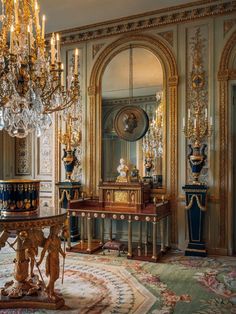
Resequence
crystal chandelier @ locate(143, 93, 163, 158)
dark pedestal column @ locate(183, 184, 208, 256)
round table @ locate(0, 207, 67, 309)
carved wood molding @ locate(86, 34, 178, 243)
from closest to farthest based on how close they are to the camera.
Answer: round table @ locate(0, 207, 67, 309) → dark pedestal column @ locate(183, 184, 208, 256) → carved wood molding @ locate(86, 34, 178, 243) → crystal chandelier @ locate(143, 93, 163, 158)

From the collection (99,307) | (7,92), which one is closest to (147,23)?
(7,92)

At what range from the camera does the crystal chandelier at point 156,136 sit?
18.0 feet

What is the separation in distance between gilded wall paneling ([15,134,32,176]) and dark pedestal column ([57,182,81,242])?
126cm

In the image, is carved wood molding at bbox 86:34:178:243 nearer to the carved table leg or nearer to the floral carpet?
the floral carpet

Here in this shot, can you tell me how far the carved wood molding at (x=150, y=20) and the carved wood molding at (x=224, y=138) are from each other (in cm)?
52

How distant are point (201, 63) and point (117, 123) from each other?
1.70 m

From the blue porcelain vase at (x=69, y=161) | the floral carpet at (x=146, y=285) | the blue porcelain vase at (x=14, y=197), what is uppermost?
the blue porcelain vase at (x=69, y=161)

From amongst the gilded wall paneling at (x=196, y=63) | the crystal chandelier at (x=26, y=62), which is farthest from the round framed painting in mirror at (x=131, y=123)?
the crystal chandelier at (x=26, y=62)

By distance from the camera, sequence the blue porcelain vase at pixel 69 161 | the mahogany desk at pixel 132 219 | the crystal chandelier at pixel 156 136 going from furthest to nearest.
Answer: the blue porcelain vase at pixel 69 161 → the crystal chandelier at pixel 156 136 → the mahogany desk at pixel 132 219

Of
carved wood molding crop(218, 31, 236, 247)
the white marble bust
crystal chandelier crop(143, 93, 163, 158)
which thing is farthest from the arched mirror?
carved wood molding crop(218, 31, 236, 247)

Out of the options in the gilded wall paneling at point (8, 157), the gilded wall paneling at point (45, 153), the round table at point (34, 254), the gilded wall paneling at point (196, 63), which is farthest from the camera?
the gilded wall paneling at point (8, 157)

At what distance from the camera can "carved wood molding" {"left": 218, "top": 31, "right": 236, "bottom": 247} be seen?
16.4 ft

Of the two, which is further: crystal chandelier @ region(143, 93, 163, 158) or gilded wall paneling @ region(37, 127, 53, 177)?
gilded wall paneling @ region(37, 127, 53, 177)

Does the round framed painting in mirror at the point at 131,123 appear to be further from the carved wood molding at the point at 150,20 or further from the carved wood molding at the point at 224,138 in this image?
the carved wood molding at the point at 150,20
